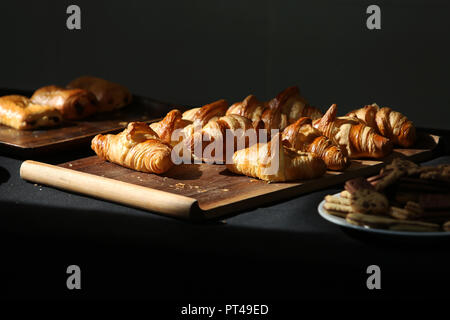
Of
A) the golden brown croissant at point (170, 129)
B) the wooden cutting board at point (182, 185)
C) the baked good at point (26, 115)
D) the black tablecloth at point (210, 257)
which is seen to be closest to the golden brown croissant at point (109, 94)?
the baked good at point (26, 115)

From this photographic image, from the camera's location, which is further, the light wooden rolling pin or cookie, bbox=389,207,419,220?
the light wooden rolling pin

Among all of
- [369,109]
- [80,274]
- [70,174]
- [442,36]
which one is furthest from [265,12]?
A: [80,274]

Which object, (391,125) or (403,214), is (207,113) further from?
(403,214)

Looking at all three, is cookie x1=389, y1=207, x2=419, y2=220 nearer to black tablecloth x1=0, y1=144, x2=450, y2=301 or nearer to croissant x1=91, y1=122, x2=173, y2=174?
black tablecloth x1=0, y1=144, x2=450, y2=301

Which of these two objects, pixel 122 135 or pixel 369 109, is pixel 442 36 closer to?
pixel 369 109

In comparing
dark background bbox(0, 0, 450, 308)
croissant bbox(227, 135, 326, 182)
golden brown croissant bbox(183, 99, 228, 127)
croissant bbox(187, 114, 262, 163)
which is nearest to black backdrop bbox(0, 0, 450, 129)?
dark background bbox(0, 0, 450, 308)

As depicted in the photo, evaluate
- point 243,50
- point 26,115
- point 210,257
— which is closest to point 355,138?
point 210,257

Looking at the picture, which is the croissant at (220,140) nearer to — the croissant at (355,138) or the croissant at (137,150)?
the croissant at (137,150)
